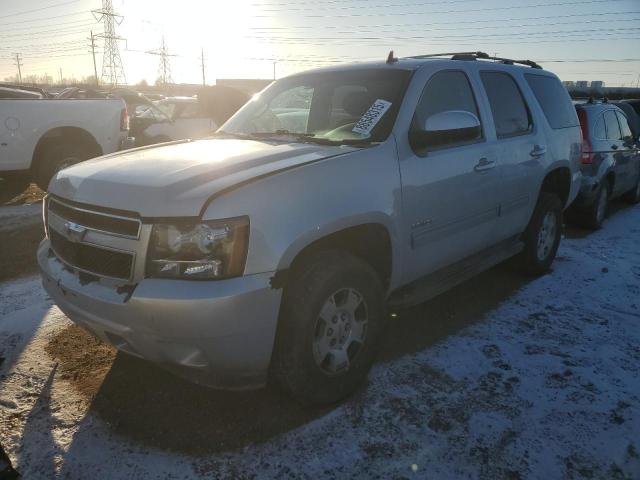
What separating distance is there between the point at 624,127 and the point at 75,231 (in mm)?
8036

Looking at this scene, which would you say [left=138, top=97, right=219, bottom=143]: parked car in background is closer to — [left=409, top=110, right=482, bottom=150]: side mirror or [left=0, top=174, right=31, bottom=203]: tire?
[left=0, top=174, right=31, bottom=203]: tire

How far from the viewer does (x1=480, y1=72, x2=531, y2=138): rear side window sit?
4.04 metres

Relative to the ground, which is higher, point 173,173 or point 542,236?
point 173,173

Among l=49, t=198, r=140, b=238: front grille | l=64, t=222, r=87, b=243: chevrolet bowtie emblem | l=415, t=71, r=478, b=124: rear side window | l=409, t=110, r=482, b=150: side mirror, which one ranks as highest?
l=415, t=71, r=478, b=124: rear side window

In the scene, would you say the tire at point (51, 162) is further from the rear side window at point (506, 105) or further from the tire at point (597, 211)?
the tire at point (597, 211)

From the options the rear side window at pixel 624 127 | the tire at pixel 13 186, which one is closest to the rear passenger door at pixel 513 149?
the rear side window at pixel 624 127

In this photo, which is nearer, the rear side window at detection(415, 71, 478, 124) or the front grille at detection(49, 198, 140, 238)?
the front grille at detection(49, 198, 140, 238)

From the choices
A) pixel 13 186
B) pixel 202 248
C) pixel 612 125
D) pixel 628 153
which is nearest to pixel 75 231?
pixel 202 248

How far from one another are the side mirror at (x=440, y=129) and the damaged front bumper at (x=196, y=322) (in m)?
1.40

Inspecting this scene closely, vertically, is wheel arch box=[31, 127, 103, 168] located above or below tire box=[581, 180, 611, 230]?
above

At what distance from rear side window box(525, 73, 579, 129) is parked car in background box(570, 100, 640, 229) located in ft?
4.08

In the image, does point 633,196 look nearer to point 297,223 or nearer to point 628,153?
point 628,153

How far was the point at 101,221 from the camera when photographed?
2529mm

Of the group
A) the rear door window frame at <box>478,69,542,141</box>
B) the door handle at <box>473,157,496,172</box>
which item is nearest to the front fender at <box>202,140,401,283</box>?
the door handle at <box>473,157,496,172</box>
